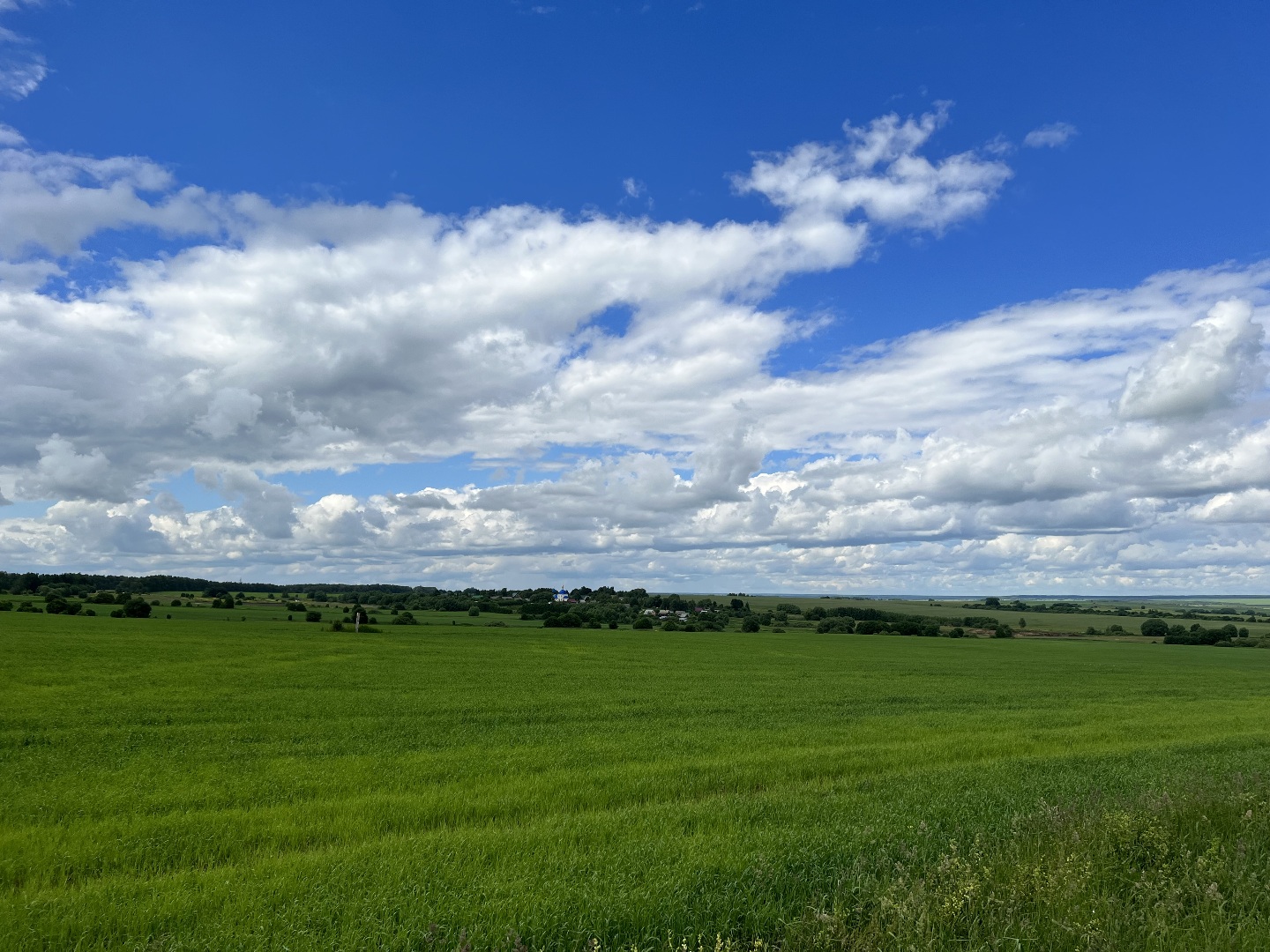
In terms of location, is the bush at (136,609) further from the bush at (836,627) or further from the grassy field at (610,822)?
the bush at (836,627)

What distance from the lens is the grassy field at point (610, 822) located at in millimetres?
6684

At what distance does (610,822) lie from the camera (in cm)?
1063

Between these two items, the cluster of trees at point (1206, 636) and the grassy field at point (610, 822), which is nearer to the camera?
the grassy field at point (610, 822)

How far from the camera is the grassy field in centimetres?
668

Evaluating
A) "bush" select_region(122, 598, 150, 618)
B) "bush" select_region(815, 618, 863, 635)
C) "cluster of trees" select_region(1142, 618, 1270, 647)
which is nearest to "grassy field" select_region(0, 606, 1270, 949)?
"bush" select_region(122, 598, 150, 618)

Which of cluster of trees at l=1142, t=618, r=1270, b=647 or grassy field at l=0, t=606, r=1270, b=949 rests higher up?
grassy field at l=0, t=606, r=1270, b=949

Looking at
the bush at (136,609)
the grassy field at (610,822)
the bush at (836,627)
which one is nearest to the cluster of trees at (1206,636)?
the bush at (836,627)

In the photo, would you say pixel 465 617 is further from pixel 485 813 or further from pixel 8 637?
pixel 485 813

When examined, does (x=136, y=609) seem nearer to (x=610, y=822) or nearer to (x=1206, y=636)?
(x=610, y=822)

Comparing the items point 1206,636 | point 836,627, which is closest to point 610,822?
point 836,627

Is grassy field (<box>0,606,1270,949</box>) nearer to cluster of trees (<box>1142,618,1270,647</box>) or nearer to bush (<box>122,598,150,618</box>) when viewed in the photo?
bush (<box>122,598,150,618</box>)

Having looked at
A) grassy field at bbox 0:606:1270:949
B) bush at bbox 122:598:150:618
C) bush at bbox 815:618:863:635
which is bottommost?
bush at bbox 815:618:863:635

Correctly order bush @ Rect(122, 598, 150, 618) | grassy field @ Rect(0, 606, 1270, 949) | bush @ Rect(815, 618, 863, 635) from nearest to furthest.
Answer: grassy field @ Rect(0, 606, 1270, 949) → bush @ Rect(122, 598, 150, 618) → bush @ Rect(815, 618, 863, 635)

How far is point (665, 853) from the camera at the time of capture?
28.9ft
